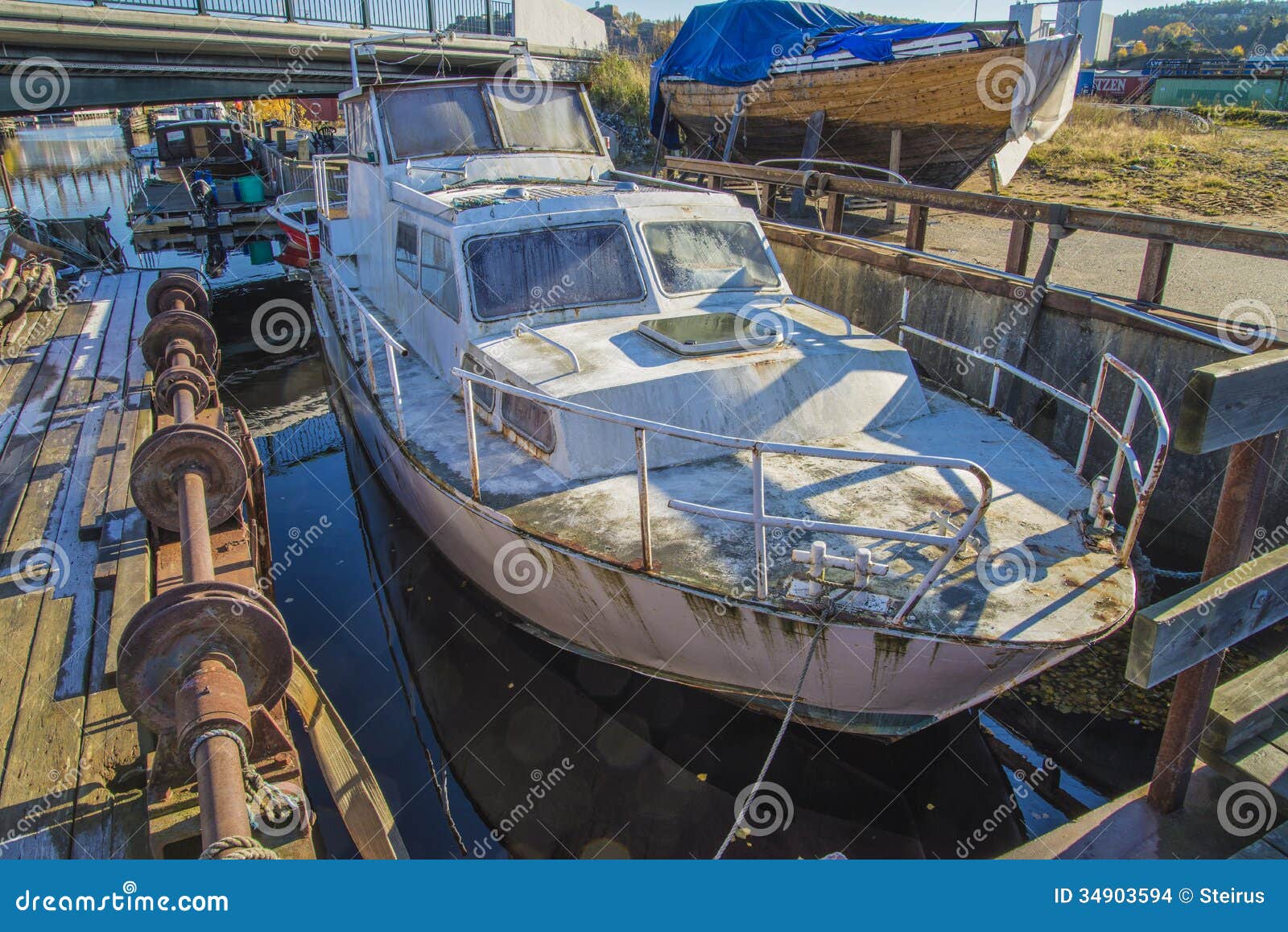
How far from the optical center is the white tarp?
11055 mm

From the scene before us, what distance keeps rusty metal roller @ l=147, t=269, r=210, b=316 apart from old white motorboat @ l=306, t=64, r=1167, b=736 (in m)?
2.27

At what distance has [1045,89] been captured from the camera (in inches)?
447

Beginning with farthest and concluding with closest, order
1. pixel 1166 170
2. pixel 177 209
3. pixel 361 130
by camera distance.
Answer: pixel 177 209 < pixel 1166 170 < pixel 361 130

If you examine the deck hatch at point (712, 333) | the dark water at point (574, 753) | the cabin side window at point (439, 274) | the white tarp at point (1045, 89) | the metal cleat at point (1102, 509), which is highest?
the white tarp at point (1045, 89)

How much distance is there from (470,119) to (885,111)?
779cm

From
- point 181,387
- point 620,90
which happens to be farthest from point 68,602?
point 620,90

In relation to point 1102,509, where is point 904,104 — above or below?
above

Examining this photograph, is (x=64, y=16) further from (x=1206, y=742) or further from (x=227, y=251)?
(x=1206, y=742)

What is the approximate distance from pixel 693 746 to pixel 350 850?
196 cm

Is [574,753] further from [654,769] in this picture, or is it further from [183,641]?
[183,641]

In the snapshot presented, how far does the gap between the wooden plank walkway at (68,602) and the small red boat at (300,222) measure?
623 centimetres

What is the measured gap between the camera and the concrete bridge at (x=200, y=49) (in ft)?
48.9

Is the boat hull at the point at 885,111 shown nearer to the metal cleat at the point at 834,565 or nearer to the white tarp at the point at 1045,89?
the white tarp at the point at 1045,89

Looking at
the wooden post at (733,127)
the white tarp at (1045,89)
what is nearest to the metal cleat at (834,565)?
the white tarp at (1045,89)
